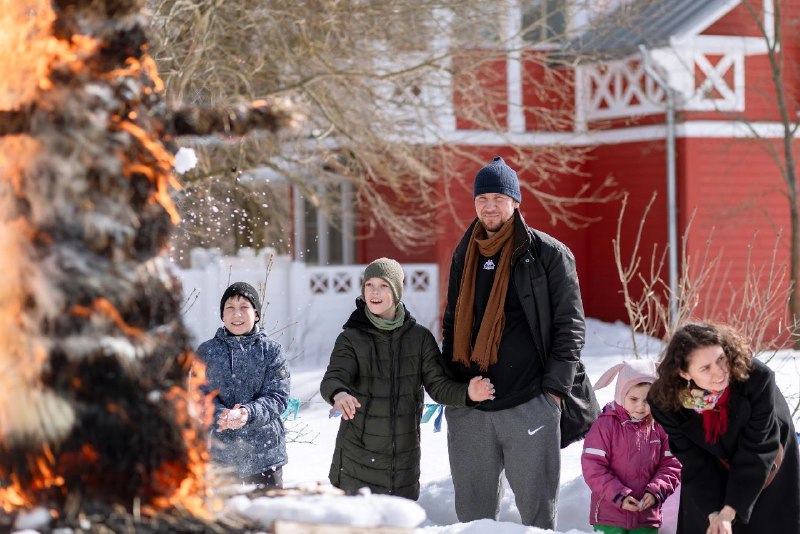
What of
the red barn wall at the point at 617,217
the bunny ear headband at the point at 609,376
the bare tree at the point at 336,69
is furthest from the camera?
the red barn wall at the point at 617,217

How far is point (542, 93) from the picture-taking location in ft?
50.1

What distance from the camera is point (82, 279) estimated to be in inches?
98.1

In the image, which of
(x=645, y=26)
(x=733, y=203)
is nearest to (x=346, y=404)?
(x=733, y=203)

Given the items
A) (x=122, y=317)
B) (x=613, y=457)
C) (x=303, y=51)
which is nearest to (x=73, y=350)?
(x=122, y=317)

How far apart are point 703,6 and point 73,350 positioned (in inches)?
575

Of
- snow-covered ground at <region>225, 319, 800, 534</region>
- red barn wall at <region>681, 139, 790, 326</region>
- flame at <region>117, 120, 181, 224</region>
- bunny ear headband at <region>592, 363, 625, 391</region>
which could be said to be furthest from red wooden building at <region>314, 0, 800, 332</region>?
flame at <region>117, 120, 181, 224</region>

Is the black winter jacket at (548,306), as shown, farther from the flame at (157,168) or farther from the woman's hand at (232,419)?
the flame at (157,168)

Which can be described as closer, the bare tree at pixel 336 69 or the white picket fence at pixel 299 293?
the bare tree at pixel 336 69

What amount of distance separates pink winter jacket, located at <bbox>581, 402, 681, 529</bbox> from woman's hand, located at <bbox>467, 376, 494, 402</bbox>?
503mm

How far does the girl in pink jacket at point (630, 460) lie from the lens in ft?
15.8

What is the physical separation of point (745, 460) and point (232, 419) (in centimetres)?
198

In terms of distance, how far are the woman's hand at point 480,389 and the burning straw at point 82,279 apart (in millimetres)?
2136

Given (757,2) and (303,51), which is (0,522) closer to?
(303,51)

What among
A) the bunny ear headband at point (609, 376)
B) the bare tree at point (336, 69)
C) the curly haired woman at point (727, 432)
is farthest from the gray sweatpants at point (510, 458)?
the bare tree at point (336, 69)
